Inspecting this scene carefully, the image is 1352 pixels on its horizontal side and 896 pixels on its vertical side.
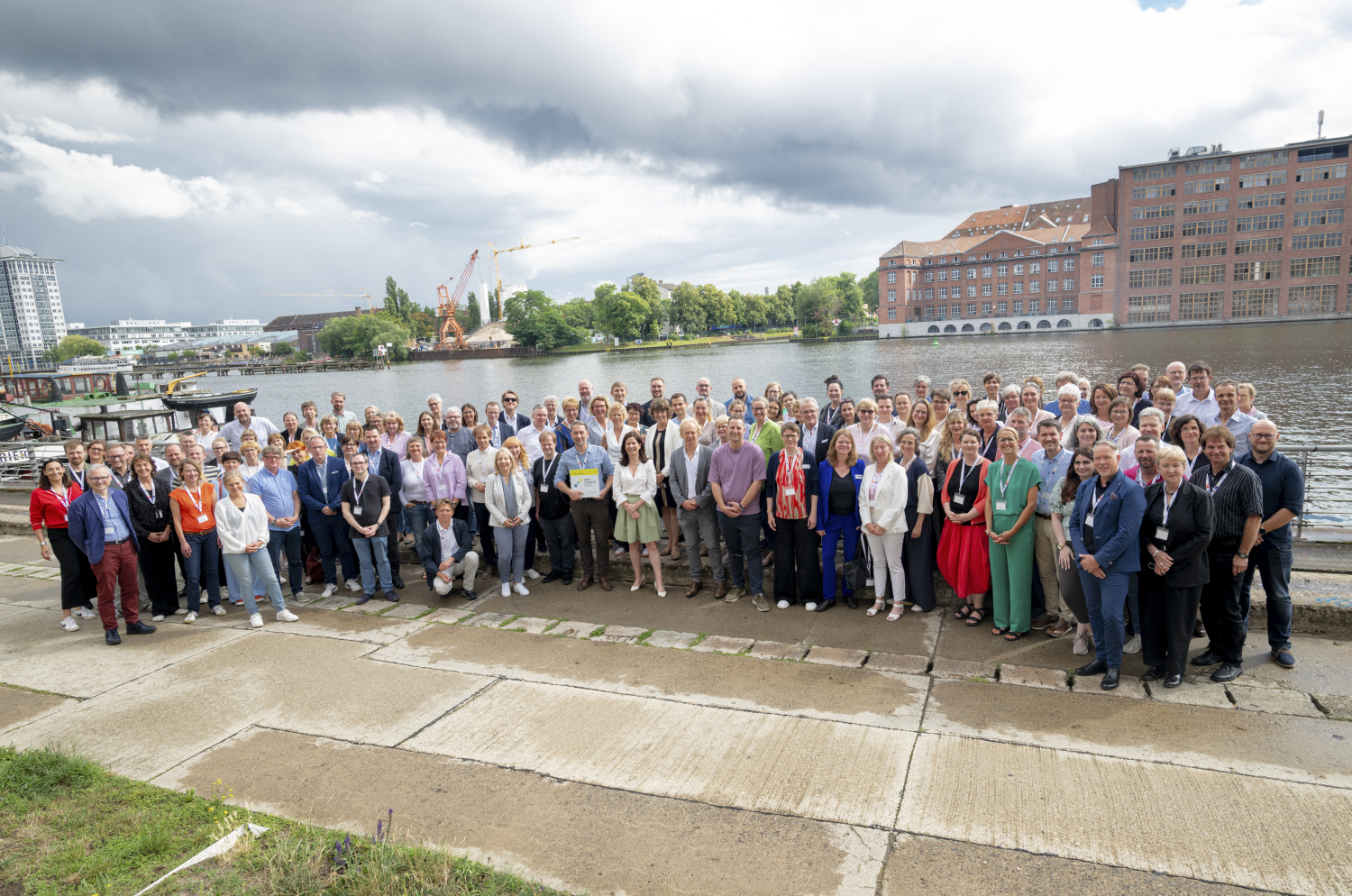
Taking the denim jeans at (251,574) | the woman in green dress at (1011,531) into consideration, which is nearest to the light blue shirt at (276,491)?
the denim jeans at (251,574)

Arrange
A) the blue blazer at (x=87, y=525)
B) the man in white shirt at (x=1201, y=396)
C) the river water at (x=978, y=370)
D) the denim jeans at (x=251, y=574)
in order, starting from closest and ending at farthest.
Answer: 1. the blue blazer at (x=87, y=525)
2. the man in white shirt at (x=1201, y=396)
3. the denim jeans at (x=251, y=574)
4. the river water at (x=978, y=370)

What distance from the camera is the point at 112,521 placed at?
23.0 ft

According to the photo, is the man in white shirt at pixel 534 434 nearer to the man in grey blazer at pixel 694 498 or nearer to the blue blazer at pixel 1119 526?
the man in grey blazer at pixel 694 498

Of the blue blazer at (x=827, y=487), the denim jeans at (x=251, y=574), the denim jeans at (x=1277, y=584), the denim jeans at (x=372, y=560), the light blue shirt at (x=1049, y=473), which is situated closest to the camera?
the denim jeans at (x=1277, y=584)

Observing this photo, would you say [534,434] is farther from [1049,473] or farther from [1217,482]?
[1217,482]

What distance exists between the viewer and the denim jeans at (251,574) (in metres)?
7.37

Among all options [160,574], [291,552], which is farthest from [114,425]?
[291,552]

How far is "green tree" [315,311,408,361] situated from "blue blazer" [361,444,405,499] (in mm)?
107106

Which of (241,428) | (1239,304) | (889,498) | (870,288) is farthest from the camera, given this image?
(870,288)

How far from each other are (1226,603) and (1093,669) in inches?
40.9

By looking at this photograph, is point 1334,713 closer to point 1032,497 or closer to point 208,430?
point 1032,497

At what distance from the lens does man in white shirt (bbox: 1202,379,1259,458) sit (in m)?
6.27

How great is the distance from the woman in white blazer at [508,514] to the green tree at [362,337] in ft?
354

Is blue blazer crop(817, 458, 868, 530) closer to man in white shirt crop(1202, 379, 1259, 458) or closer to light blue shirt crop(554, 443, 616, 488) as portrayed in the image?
light blue shirt crop(554, 443, 616, 488)
